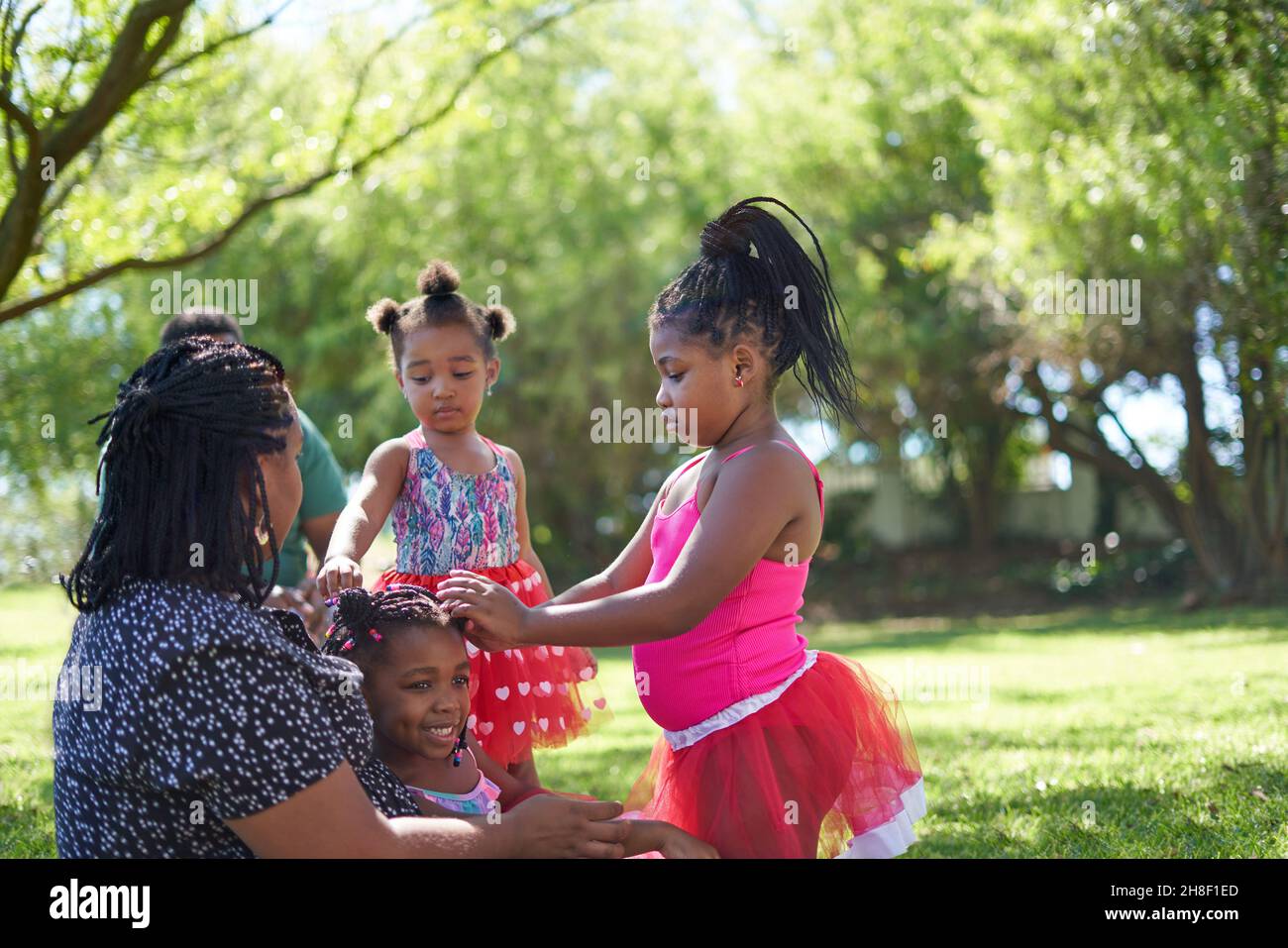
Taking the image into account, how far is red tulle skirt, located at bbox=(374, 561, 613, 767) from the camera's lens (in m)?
3.96

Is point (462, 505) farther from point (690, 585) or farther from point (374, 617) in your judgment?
point (690, 585)

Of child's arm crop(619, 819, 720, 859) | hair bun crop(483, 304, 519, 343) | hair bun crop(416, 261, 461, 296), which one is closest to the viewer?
child's arm crop(619, 819, 720, 859)

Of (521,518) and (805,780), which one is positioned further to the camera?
(521,518)

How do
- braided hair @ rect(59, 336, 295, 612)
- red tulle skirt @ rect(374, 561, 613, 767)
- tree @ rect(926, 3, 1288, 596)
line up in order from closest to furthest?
braided hair @ rect(59, 336, 295, 612) < red tulle skirt @ rect(374, 561, 613, 767) < tree @ rect(926, 3, 1288, 596)

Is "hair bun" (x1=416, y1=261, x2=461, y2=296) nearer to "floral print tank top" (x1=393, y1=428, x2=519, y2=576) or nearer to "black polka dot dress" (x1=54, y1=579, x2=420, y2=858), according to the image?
"floral print tank top" (x1=393, y1=428, x2=519, y2=576)

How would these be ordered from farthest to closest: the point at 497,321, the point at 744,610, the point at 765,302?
the point at 497,321 < the point at 765,302 < the point at 744,610

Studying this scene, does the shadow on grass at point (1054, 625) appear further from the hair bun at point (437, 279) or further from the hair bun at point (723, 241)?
the hair bun at point (723, 241)

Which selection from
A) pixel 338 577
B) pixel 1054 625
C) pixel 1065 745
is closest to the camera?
pixel 338 577

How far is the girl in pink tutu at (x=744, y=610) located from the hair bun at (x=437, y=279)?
1242 mm

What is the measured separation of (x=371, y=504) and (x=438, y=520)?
24 centimetres

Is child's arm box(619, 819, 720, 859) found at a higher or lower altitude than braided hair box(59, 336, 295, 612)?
lower

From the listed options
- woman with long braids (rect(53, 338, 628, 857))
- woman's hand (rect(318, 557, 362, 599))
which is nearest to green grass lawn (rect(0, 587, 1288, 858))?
woman's hand (rect(318, 557, 362, 599))

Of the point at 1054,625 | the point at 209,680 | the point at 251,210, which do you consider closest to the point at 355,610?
the point at 209,680

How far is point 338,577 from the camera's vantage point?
3.38m
